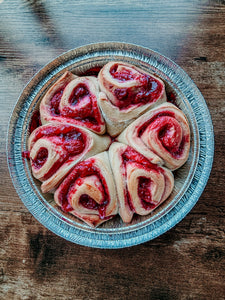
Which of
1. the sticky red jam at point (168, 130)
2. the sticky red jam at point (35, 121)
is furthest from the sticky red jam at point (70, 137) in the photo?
the sticky red jam at point (168, 130)

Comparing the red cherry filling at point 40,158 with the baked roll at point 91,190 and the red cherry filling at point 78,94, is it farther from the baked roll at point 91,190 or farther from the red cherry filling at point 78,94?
the red cherry filling at point 78,94

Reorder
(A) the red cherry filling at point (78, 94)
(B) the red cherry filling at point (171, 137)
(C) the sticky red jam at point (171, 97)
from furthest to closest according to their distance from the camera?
(C) the sticky red jam at point (171, 97) < (A) the red cherry filling at point (78, 94) < (B) the red cherry filling at point (171, 137)

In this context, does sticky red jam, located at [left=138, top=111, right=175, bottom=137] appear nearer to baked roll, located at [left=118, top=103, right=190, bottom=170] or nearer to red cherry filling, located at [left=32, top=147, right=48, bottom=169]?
baked roll, located at [left=118, top=103, right=190, bottom=170]

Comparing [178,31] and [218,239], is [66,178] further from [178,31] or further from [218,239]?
[178,31]

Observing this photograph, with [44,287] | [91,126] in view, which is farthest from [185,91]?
[44,287]

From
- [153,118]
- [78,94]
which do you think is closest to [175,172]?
[153,118]

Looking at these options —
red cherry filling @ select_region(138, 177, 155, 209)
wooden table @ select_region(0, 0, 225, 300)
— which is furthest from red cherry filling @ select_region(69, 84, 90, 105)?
red cherry filling @ select_region(138, 177, 155, 209)
